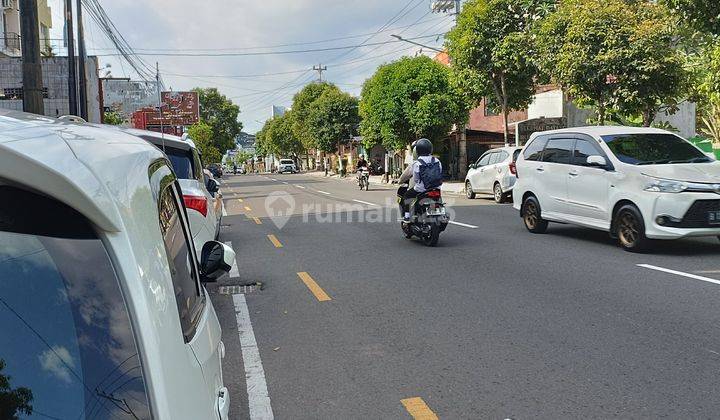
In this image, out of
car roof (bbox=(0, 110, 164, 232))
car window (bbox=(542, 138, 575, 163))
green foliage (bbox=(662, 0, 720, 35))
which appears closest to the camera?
car roof (bbox=(0, 110, 164, 232))

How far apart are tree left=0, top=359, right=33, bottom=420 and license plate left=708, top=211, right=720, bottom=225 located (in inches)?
376

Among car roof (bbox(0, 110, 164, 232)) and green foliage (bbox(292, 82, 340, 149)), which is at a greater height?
green foliage (bbox(292, 82, 340, 149))

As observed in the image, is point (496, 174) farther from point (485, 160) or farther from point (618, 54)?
point (618, 54)

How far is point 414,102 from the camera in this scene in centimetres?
3547

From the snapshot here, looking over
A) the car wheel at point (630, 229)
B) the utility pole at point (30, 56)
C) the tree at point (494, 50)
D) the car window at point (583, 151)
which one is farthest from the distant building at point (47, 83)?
the car wheel at point (630, 229)

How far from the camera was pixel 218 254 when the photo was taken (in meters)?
3.18

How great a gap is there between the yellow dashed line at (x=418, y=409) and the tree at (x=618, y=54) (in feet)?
51.6

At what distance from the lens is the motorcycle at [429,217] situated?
10945 millimetres

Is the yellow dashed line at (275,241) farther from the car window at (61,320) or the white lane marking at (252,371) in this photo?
the car window at (61,320)

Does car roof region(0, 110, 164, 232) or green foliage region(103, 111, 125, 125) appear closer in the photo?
car roof region(0, 110, 164, 232)

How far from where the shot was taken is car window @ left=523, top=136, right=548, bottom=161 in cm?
1213

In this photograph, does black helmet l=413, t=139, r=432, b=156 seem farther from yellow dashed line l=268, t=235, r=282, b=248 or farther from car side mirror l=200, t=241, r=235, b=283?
car side mirror l=200, t=241, r=235, b=283

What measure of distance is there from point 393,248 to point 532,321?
5.02 meters

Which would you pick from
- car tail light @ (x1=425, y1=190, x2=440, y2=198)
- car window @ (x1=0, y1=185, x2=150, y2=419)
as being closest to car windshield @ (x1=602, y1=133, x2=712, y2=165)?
car tail light @ (x1=425, y1=190, x2=440, y2=198)
